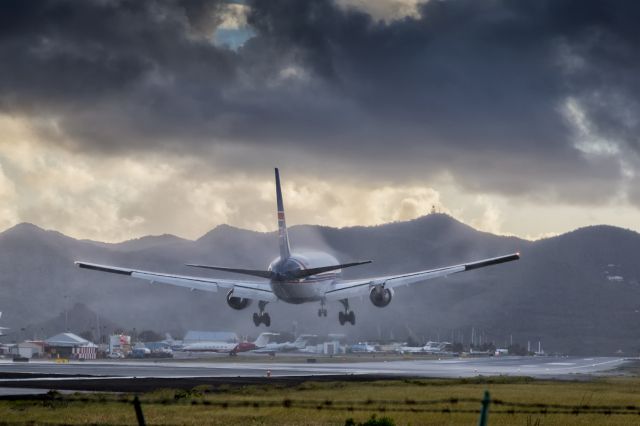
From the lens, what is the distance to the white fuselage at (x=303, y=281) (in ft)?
400

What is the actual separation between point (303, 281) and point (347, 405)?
71988mm

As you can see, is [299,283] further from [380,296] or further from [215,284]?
[215,284]

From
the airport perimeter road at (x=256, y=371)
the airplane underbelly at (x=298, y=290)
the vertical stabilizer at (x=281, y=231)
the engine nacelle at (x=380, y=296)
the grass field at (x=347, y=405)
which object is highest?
the vertical stabilizer at (x=281, y=231)

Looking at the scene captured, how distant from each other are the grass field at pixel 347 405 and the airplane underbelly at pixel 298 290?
151 ft

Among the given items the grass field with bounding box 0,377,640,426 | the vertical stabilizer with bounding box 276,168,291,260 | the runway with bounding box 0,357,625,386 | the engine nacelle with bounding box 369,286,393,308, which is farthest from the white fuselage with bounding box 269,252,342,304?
the grass field with bounding box 0,377,640,426

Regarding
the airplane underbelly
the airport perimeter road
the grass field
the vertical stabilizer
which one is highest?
the vertical stabilizer

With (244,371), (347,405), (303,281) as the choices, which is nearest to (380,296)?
(303,281)

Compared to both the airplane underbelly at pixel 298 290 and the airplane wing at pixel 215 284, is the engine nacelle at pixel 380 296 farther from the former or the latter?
the airplane wing at pixel 215 284

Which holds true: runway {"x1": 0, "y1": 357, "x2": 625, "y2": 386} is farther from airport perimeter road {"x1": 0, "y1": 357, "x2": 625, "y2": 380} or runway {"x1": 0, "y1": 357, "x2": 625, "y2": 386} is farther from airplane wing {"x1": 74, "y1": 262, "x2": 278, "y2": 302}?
airplane wing {"x1": 74, "y1": 262, "x2": 278, "y2": 302}

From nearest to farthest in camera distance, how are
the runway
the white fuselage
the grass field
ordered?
the grass field → the runway → the white fuselage

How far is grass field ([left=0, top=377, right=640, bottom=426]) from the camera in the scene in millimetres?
43781

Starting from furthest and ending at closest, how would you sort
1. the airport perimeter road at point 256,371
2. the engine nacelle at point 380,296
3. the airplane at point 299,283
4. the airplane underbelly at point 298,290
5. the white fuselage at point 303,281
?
the engine nacelle at point 380,296 → the airplane underbelly at point 298,290 → the white fuselage at point 303,281 → the airplane at point 299,283 → the airport perimeter road at point 256,371

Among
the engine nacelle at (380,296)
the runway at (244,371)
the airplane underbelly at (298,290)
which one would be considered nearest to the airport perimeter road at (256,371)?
the runway at (244,371)

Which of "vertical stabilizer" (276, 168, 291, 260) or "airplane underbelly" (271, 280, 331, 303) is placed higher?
"vertical stabilizer" (276, 168, 291, 260)
